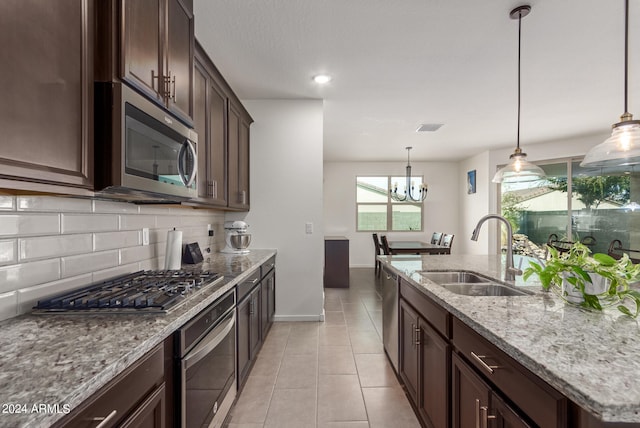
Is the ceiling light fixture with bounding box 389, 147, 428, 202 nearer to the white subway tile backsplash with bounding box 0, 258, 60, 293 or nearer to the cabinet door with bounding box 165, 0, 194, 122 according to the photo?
the cabinet door with bounding box 165, 0, 194, 122

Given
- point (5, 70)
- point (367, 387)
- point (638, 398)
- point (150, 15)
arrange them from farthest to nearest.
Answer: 1. point (367, 387)
2. point (150, 15)
3. point (5, 70)
4. point (638, 398)

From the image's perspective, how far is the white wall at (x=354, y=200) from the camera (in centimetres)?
786

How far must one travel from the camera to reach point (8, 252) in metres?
1.14

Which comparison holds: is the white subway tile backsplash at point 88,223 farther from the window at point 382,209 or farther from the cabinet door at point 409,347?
the window at point 382,209

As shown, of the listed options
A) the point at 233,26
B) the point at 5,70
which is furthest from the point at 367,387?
the point at 233,26

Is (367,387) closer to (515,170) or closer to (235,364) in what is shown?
(235,364)

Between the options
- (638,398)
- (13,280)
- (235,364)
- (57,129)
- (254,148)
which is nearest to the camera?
(638,398)

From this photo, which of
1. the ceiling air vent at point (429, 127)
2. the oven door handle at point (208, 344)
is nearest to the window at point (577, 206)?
the ceiling air vent at point (429, 127)

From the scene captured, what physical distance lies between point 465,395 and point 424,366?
0.52 meters

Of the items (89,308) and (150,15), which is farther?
(150,15)

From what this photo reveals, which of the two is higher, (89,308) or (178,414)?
(89,308)

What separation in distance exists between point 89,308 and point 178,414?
21.1 inches

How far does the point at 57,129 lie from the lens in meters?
0.95

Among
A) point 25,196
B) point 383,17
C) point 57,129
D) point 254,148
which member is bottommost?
point 25,196
